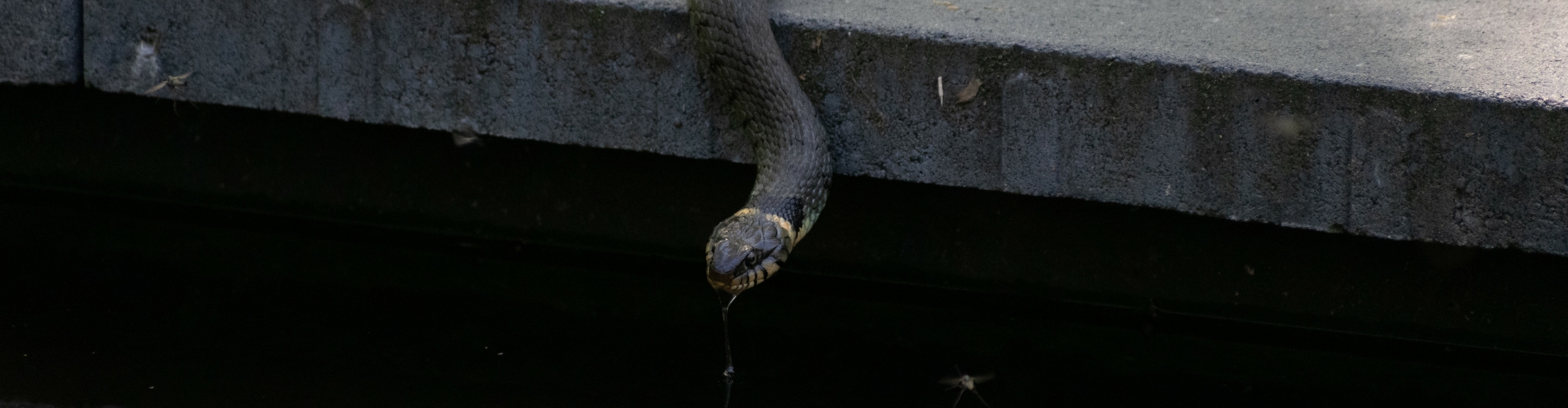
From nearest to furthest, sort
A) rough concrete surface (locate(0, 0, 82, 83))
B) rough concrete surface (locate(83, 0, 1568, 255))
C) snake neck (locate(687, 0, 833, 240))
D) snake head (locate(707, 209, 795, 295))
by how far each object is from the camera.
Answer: snake head (locate(707, 209, 795, 295)), rough concrete surface (locate(83, 0, 1568, 255)), snake neck (locate(687, 0, 833, 240)), rough concrete surface (locate(0, 0, 82, 83))

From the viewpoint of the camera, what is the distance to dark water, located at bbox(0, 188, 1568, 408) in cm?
283

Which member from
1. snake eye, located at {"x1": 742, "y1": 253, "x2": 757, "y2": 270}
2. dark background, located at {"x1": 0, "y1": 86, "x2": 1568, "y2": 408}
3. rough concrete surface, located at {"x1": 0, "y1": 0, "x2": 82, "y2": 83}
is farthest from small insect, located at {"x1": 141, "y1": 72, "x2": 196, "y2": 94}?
snake eye, located at {"x1": 742, "y1": 253, "x2": 757, "y2": 270}

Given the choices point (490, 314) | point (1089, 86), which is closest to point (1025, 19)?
point (1089, 86)

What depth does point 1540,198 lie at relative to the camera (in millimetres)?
2756

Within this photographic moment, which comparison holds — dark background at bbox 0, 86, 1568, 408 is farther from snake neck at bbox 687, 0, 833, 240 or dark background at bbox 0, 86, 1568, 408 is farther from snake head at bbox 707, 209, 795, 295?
snake neck at bbox 687, 0, 833, 240

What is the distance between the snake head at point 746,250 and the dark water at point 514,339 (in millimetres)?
347

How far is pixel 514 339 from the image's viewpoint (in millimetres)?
3168

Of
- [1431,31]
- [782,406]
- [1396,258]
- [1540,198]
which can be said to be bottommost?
[782,406]

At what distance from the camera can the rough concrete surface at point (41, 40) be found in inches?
127

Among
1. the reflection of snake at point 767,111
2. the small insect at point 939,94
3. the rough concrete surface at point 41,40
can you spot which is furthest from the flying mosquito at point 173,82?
the small insect at point 939,94

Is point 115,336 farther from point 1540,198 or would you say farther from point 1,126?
point 1540,198

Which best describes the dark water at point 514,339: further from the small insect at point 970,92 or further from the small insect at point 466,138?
the small insect at point 970,92

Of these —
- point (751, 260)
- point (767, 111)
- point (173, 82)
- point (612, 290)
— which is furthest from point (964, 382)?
point (173, 82)

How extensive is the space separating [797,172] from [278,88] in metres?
1.60
